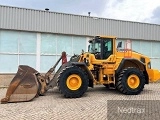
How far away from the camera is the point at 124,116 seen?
7598mm

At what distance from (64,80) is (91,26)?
24.1ft

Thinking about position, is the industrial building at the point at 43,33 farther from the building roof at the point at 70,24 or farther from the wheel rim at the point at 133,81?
the wheel rim at the point at 133,81

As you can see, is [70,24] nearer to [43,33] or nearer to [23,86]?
[43,33]

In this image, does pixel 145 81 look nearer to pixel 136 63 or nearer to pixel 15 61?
pixel 136 63

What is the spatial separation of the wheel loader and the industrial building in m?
3.78

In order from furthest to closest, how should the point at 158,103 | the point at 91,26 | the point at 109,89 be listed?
the point at 91,26, the point at 109,89, the point at 158,103

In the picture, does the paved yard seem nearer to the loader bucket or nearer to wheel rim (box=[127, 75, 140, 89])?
the loader bucket

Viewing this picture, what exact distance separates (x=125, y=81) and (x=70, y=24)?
6594mm

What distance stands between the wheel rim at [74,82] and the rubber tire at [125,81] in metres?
2.07

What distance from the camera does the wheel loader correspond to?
35.6 ft

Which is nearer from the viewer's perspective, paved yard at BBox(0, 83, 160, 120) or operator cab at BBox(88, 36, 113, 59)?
paved yard at BBox(0, 83, 160, 120)

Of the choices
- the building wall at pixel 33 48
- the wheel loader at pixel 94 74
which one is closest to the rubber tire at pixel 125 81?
the wheel loader at pixel 94 74

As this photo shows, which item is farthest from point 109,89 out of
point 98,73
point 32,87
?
point 32,87

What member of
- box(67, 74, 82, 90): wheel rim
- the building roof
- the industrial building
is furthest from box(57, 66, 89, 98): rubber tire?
the building roof
